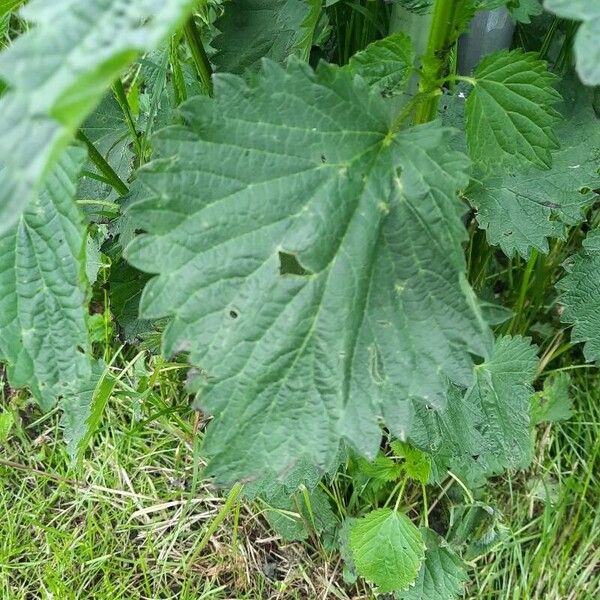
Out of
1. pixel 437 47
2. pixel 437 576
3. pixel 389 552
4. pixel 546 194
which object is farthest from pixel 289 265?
pixel 437 576

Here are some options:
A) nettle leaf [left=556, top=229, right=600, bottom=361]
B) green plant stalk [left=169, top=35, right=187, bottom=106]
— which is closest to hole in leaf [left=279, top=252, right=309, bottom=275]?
green plant stalk [left=169, top=35, right=187, bottom=106]

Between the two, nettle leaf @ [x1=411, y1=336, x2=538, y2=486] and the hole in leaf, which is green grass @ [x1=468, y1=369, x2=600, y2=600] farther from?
the hole in leaf

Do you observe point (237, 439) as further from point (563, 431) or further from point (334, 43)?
point (563, 431)

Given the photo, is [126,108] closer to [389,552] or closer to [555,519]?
[389,552]

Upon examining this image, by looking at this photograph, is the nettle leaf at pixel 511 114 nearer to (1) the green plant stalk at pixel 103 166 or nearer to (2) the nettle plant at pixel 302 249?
(2) the nettle plant at pixel 302 249

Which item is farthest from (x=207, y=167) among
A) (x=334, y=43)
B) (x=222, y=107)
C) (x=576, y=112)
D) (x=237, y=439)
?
(x=576, y=112)
